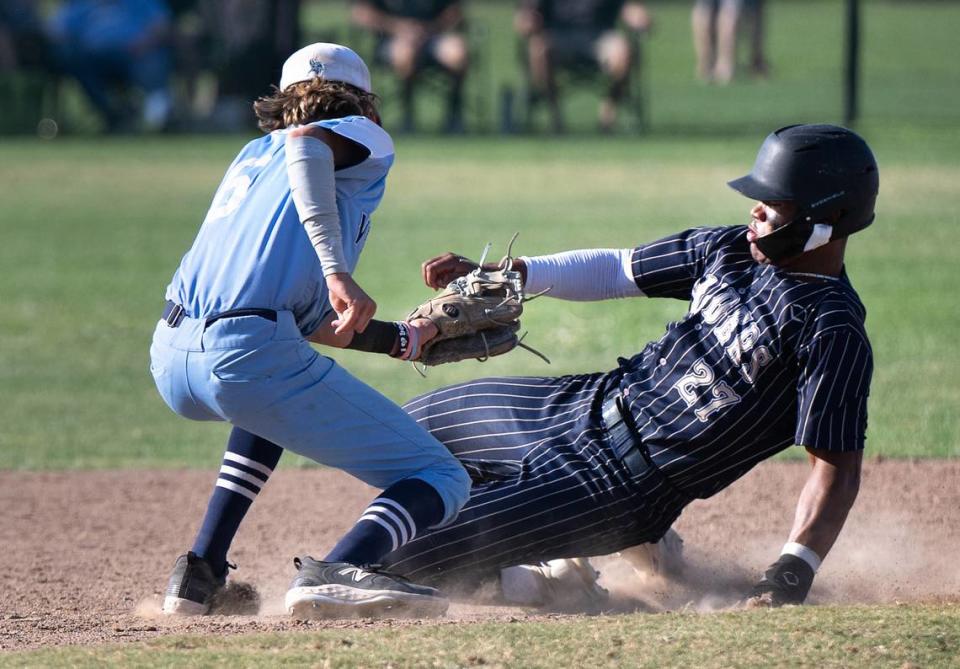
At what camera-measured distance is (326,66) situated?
3936mm

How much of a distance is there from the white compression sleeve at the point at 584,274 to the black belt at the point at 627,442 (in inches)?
14.3

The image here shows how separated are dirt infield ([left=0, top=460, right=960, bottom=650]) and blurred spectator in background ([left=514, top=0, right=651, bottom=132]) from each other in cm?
1319

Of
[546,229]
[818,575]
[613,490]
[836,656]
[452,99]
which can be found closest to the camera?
[836,656]

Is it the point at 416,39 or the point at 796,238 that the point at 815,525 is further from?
the point at 416,39

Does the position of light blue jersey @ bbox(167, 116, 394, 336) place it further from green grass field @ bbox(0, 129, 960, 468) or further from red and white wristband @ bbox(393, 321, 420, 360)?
green grass field @ bbox(0, 129, 960, 468)

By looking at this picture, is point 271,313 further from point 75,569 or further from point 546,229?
point 546,229

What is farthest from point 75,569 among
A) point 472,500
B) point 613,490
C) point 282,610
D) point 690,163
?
point 690,163

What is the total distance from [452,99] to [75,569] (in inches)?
583

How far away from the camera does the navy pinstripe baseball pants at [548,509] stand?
13.8ft

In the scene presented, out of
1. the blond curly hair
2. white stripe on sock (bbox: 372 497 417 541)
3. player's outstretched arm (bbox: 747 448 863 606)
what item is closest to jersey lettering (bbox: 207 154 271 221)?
the blond curly hair

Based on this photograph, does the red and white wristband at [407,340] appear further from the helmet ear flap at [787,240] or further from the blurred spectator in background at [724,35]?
the blurred spectator in background at [724,35]

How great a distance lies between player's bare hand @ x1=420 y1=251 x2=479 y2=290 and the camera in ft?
14.8

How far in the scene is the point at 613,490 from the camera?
4.22 m

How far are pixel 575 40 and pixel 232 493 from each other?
15.8 m
